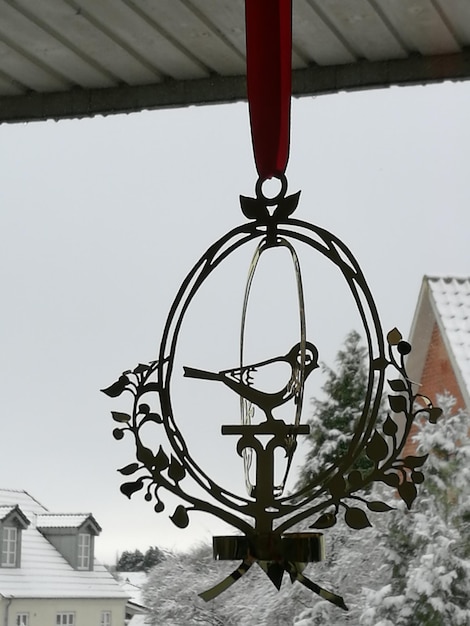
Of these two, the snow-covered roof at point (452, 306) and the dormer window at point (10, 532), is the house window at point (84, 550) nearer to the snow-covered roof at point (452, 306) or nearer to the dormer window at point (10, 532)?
the dormer window at point (10, 532)

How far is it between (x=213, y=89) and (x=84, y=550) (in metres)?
→ 0.95

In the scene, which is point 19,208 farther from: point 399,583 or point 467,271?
point 399,583

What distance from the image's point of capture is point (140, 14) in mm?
1801

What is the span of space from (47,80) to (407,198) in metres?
0.75

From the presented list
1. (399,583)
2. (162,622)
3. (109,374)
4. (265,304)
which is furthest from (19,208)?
(399,583)

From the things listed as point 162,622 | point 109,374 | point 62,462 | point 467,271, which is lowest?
point 162,622

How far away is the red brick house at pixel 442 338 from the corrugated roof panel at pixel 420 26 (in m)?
0.45

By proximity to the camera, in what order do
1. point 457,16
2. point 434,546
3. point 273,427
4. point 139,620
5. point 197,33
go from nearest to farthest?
point 273,427
point 457,16
point 197,33
point 434,546
point 139,620

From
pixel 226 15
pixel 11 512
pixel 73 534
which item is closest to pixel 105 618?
pixel 73 534

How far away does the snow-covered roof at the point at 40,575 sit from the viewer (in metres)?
2.11

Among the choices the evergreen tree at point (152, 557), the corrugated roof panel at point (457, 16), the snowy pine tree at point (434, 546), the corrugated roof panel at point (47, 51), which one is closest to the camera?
the corrugated roof panel at point (457, 16)

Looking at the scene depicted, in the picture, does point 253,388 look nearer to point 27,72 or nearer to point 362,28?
point 362,28

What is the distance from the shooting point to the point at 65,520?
2.11 m

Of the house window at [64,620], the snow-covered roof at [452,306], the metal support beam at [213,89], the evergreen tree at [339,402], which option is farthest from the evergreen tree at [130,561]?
the metal support beam at [213,89]
